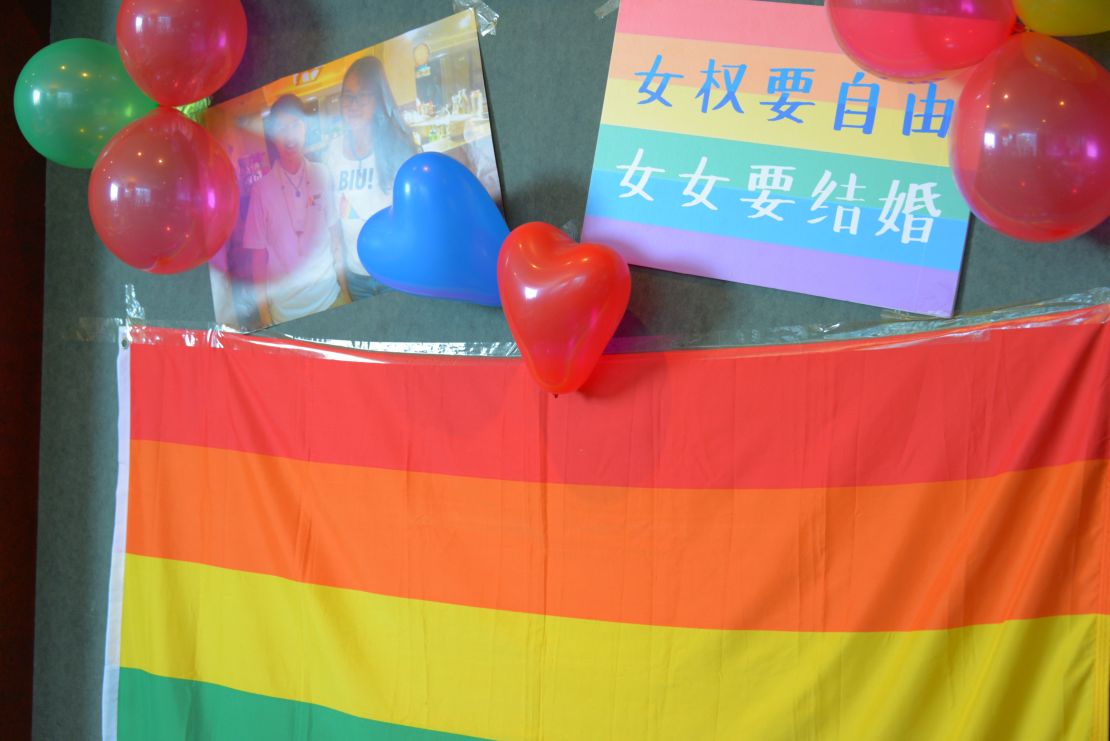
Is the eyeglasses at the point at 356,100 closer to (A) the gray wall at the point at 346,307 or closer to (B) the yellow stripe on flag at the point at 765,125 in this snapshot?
(A) the gray wall at the point at 346,307

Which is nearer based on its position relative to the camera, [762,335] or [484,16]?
[762,335]

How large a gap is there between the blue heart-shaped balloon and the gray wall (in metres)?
0.16

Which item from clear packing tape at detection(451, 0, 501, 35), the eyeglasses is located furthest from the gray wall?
the eyeglasses

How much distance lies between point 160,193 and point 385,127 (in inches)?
19.1

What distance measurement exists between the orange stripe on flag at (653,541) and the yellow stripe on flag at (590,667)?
36 millimetres

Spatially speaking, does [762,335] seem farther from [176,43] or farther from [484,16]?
[176,43]

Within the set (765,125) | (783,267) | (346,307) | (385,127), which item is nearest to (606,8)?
(765,125)

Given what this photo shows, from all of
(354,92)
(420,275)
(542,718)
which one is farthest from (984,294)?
(354,92)

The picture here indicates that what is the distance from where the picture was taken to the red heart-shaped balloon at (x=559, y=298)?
1.61 meters

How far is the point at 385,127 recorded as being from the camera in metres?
2.07

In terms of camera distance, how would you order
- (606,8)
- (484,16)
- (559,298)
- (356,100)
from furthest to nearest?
(356,100), (484,16), (606,8), (559,298)

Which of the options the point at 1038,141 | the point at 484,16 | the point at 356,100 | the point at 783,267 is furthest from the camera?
the point at 356,100

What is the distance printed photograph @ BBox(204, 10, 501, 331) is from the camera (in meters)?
2.01

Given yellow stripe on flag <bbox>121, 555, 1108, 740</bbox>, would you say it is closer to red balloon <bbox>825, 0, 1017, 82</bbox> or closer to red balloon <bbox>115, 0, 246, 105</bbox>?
red balloon <bbox>825, 0, 1017, 82</bbox>
